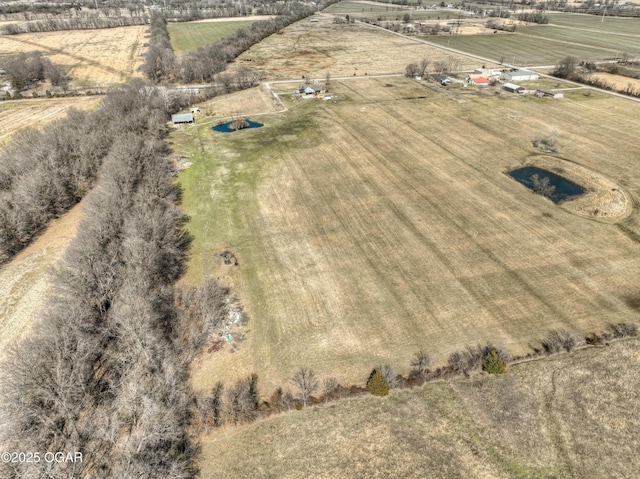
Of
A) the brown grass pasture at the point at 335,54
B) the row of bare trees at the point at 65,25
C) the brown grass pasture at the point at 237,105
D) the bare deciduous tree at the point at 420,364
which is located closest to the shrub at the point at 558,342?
the bare deciduous tree at the point at 420,364

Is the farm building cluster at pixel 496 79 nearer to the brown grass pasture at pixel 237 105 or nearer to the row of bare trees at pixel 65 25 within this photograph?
the brown grass pasture at pixel 237 105

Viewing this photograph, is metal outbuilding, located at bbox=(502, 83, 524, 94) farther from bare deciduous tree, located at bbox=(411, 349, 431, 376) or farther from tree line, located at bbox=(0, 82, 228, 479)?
tree line, located at bbox=(0, 82, 228, 479)

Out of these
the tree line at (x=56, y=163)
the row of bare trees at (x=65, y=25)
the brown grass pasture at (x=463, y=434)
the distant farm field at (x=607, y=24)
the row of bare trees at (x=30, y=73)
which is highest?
the row of bare trees at (x=65, y=25)

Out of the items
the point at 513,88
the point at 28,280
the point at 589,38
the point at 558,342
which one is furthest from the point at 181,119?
the point at 589,38

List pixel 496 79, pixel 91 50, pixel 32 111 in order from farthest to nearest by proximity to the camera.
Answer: pixel 91 50
pixel 496 79
pixel 32 111

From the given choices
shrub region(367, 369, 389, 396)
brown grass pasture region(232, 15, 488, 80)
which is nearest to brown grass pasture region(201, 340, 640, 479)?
shrub region(367, 369, 389, 396)

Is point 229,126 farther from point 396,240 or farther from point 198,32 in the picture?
point 198,32
